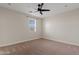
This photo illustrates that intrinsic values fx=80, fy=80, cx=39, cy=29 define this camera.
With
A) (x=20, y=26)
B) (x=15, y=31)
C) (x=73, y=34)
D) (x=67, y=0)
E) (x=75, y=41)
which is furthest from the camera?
(x=20, y=26)

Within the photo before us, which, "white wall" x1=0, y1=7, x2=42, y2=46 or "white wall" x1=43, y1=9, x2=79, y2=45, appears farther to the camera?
"white wall" x1=0, y1=7, x2=42, y2=46

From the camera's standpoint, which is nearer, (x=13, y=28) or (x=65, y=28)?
(x=65, y=28)

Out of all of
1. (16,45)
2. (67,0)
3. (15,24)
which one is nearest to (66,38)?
(16,45)

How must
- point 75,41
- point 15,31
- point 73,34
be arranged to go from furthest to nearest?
point 15,31 → point 73,34 → point 75,41

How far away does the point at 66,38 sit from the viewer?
2936mm

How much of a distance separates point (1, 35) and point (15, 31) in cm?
62

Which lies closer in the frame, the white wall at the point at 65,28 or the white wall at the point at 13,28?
the white wall at the point at 65,28
